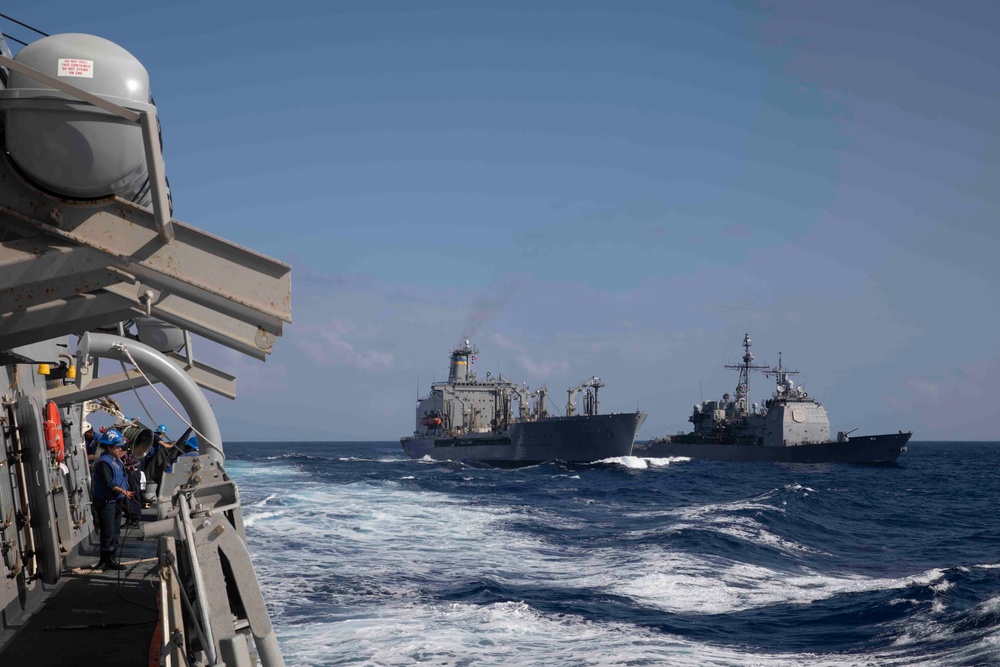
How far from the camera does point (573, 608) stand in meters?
13.4

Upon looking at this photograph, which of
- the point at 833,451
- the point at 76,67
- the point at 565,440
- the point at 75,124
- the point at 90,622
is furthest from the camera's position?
the point at 833,451

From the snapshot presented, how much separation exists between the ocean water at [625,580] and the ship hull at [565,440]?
2846cm

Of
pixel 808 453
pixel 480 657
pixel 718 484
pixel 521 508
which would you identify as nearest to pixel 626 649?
pixel 480 657

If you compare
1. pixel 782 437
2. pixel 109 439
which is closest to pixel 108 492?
pixel 109 439

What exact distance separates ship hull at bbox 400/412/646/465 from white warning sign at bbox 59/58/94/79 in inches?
2277

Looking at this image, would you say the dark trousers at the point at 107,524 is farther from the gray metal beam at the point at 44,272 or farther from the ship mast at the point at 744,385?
the ship mast at the point at 744,385

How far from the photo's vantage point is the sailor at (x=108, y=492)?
875 centimetres

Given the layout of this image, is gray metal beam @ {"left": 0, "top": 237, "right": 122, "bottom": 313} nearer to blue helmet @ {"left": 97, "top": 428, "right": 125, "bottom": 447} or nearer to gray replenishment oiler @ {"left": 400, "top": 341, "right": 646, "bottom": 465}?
blue helmet @ {"left": 97, "top": 428, "right": 125, "bottom": 447}

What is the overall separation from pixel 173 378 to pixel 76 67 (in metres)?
3.93

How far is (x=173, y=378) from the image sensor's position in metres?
8.24

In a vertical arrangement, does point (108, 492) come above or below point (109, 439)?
below

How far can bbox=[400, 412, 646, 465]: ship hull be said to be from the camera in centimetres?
6184

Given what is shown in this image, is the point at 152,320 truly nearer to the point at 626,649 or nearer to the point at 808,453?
the point at 626,649

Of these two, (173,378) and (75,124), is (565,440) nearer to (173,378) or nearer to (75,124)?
(173,378)
